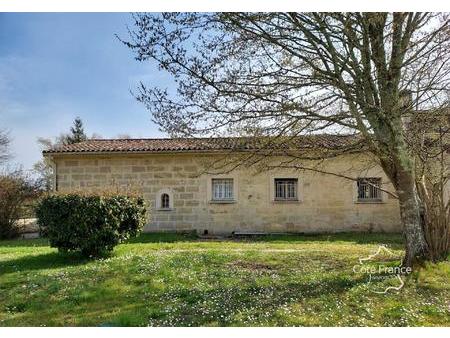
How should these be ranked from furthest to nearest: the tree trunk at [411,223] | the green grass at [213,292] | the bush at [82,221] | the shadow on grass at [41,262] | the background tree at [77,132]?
1. the background tree at [77,132]
2. the bush at [82,221]
3. the shadow on grass at [41,262]
4. the tree trunk at [411,223]
5. the green grass at [213,292]

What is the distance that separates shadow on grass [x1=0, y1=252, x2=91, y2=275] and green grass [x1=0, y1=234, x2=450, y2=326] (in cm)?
2

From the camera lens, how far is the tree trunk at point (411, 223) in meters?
6.25

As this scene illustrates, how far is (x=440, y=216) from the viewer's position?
674cm

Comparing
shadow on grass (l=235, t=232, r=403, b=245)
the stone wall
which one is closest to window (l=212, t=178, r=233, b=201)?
the stone wall

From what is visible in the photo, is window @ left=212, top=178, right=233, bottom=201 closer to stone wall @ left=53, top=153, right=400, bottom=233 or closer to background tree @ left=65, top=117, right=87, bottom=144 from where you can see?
stone wall @ left=53, top=153, right=400, bottom=233

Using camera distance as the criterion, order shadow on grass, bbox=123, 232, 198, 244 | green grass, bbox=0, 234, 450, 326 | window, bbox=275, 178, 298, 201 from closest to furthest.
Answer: green grass, bbox=0, 234, 450, 326, shadow on grass, bbox=123, 232, 198, 244, window, bbox=275, 178, 298, 201

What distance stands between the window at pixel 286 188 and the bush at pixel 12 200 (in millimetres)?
8424

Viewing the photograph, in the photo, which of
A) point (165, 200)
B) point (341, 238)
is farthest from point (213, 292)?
point (165, 200)

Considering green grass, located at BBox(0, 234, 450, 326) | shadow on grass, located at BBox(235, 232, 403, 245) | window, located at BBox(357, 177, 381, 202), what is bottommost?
green grass, located at BBox(0, 234, 450, 326)

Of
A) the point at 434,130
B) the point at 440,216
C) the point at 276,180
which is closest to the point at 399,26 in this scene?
the point at 434,130

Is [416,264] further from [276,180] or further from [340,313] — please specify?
[276,180]

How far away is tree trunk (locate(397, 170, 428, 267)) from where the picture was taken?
246 inches

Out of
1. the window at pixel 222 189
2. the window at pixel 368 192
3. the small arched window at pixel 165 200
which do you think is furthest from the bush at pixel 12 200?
the window at pixel 368 192

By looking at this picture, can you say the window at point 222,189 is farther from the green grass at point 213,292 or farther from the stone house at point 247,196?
the green grass at point 213,292
